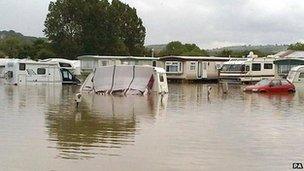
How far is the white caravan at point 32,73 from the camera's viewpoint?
2031 inches

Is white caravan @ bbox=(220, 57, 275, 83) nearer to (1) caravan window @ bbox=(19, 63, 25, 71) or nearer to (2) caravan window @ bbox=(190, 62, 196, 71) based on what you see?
(2) caravan window @ bbox=(190, 62, 196, 71)

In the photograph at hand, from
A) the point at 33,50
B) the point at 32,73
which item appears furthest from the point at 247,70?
the point at 33,50

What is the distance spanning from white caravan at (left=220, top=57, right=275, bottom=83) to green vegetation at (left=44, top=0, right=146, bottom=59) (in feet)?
83.4

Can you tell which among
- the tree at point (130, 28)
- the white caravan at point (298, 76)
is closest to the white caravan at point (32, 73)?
the white caravan at point (298, 76)

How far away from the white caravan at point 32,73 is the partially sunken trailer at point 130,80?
42.6 ft

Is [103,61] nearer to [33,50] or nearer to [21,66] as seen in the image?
[21,66]

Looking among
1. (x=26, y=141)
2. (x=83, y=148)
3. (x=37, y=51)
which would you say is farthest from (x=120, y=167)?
(x=37, y=51)

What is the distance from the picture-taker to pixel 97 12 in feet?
275

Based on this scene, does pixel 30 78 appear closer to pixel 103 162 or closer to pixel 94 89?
pixel 94 89

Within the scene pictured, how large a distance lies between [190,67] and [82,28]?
23.6 meters

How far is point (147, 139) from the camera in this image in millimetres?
15930

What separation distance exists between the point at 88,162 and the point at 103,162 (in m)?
0.30

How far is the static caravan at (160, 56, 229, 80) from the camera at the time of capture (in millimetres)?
65000

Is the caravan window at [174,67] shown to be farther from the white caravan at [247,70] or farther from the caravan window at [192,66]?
the white caravan at [247,70]
